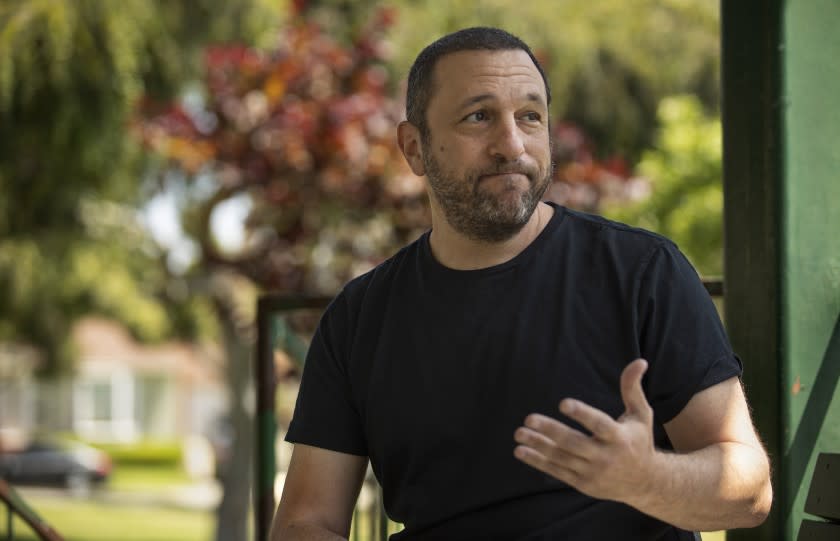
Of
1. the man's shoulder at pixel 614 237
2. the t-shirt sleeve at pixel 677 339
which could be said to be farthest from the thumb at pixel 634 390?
the man's shoulder at pixel 614 237

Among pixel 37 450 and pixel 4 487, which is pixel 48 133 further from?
pixel 37 450

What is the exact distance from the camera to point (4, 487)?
3.73 metres

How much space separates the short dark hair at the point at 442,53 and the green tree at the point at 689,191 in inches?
326

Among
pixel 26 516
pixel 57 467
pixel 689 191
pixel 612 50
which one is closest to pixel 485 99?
pixel 26 516

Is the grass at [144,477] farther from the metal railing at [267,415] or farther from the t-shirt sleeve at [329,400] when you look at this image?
the t-shirt sleeve at [329,400]

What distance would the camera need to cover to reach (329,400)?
2.31 meters

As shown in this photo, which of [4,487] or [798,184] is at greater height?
[798,184]

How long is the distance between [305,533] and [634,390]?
754mm

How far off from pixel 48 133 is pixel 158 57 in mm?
995

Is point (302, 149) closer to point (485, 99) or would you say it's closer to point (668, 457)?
point (485, 99)

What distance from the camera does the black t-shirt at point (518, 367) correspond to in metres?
2.02

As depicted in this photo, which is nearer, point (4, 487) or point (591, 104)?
point (4, 487)

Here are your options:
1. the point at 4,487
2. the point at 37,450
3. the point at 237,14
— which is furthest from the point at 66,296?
the point at 37,450

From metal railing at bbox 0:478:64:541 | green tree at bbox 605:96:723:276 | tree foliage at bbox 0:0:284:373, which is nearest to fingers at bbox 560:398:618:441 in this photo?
metal railing at bbox 0:478:64:541
